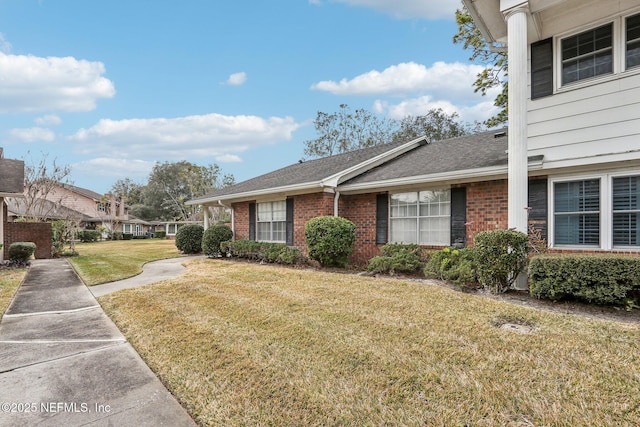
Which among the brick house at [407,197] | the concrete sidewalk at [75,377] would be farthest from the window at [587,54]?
the concrete sidewalk at [75,377]

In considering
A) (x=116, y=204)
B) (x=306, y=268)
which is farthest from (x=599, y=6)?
(x=116, y=204)

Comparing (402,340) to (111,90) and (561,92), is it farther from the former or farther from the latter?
(111,90)

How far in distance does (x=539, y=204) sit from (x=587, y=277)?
2325 millimetres

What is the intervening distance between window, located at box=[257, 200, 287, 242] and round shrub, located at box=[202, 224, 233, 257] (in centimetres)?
187

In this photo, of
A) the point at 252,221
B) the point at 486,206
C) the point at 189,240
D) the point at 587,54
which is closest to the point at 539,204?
the point at 486,206

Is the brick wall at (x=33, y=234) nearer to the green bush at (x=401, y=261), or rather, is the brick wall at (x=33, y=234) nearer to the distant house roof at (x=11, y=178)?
the distant house roof at (x=11, y=178)

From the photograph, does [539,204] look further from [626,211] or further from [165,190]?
[165,190]

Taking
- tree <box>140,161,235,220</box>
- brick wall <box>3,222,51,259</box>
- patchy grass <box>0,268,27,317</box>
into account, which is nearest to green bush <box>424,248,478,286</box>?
patchy grass <box>0,268,27,317</box>

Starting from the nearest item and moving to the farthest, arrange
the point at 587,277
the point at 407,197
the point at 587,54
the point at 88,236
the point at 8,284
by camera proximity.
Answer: the point at 587,277 → the point at 587,54 → the point at 8,284 → the point at 407,197 → the point at 88,236

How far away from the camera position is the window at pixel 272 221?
12.2 meters

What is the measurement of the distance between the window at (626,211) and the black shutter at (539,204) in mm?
1079

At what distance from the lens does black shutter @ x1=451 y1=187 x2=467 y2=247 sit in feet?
27.2

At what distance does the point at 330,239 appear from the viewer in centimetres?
922

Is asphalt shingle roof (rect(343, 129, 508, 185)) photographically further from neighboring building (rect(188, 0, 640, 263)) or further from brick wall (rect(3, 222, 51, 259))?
brick wall (rect(3, 222, 51, 259))
